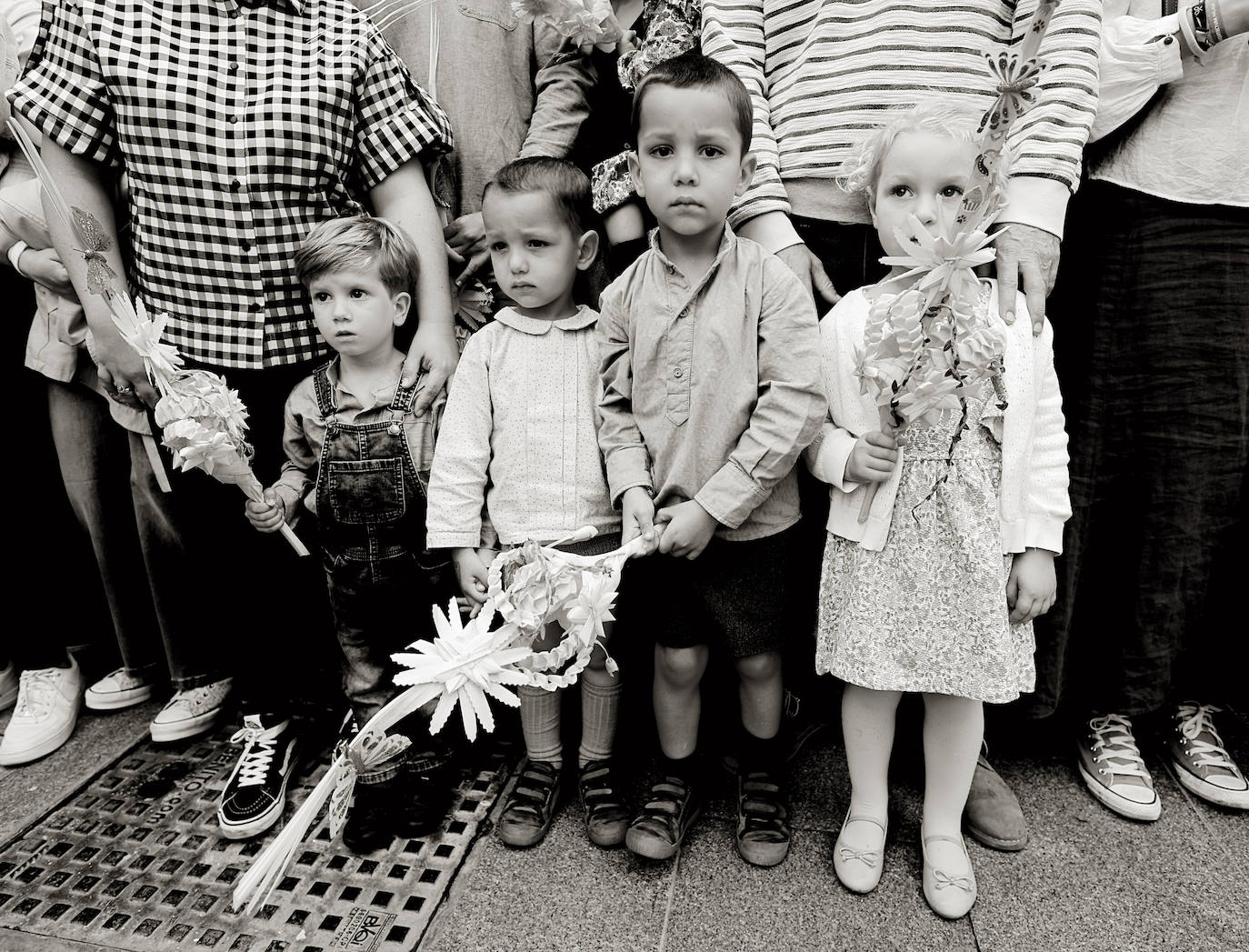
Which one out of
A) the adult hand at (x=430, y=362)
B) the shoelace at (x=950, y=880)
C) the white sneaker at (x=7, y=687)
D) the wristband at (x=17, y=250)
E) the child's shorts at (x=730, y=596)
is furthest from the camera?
the white sneaker at (x=7, y=687)

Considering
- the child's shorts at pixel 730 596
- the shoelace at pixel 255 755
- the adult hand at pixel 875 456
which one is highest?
the adult hand at pixel 875 456

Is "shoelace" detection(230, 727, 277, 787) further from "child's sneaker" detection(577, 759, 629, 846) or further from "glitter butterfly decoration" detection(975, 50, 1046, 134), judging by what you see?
"glitter butterfly decoration" detection(975, 50, 1046, 134)

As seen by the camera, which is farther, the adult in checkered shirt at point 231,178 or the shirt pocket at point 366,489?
the shirt pocket at point 366,489

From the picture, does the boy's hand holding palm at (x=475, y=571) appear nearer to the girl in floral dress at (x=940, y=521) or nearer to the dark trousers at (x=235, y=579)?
the dark trousers at (x=235, y=579)

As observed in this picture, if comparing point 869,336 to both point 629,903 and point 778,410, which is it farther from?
point 629,903

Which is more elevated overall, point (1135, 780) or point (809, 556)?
point (809, 556)

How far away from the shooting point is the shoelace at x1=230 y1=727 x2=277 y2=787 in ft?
7.49

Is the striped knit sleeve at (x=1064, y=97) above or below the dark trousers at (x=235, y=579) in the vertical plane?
above

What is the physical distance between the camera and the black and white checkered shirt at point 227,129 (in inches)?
81.0

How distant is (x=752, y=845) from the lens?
2027mm

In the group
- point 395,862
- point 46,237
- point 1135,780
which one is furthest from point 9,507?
point 1135,780

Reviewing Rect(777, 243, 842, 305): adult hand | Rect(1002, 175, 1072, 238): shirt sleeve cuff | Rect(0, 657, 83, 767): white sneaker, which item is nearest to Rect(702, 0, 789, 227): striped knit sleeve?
Rect(777, 243, 842, 305): adult hand

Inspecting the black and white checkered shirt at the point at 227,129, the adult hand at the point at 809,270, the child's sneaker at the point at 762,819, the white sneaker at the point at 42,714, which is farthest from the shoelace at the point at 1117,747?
the white sneaker at the point at 42,714

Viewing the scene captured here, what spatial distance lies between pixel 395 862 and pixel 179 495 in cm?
133
